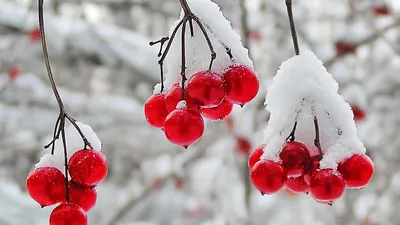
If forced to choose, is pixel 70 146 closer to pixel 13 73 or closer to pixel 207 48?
pixel 207 48

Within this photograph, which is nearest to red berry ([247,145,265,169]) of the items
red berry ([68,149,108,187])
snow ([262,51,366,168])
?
snow ([262,51,366,168])

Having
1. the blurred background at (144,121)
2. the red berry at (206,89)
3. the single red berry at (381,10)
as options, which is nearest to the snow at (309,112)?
the red berry at (206,89)

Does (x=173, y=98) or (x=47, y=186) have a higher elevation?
(x=173, y=98)

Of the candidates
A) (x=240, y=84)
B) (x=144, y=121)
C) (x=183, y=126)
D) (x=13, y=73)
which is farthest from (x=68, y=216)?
(x=144, y=121)

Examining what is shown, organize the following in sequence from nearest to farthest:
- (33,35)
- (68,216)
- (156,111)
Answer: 1. (68,216)
2. (156,111)
3. (33,35)

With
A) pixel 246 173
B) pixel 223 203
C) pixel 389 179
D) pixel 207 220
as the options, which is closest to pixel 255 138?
pixel 246 173

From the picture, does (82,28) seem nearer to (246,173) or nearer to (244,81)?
(246,173)

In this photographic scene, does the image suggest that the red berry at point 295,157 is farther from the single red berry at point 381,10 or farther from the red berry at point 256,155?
the single red berry at point 381,10

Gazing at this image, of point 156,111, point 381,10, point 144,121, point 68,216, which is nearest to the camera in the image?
point 68,216
